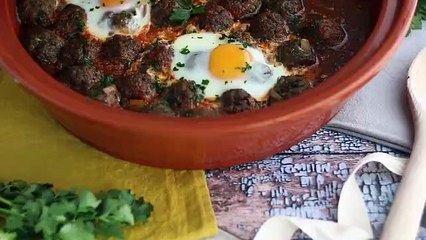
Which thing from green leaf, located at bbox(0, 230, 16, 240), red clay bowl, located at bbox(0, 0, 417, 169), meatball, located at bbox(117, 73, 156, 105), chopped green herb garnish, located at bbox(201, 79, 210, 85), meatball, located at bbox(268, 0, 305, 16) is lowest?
green leaf, located at bbox(0, 230, 16, 240)

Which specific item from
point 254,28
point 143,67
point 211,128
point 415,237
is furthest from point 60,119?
point 415,237

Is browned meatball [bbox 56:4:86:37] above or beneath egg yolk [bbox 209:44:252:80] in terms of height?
above

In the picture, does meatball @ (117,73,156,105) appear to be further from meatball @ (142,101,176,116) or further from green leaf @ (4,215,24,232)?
green leaf @ (4,215,24,232)

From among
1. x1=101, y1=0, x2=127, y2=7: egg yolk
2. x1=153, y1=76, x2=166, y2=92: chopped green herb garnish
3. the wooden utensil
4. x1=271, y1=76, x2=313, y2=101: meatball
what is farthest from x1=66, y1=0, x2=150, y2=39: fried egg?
the wooden utensil

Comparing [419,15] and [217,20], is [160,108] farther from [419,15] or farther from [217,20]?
[419,15]

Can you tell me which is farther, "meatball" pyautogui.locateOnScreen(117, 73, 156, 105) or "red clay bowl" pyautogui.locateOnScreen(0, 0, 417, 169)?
"meatball" pyautogui.locateOnScreen(117, 73, 156, 105)
